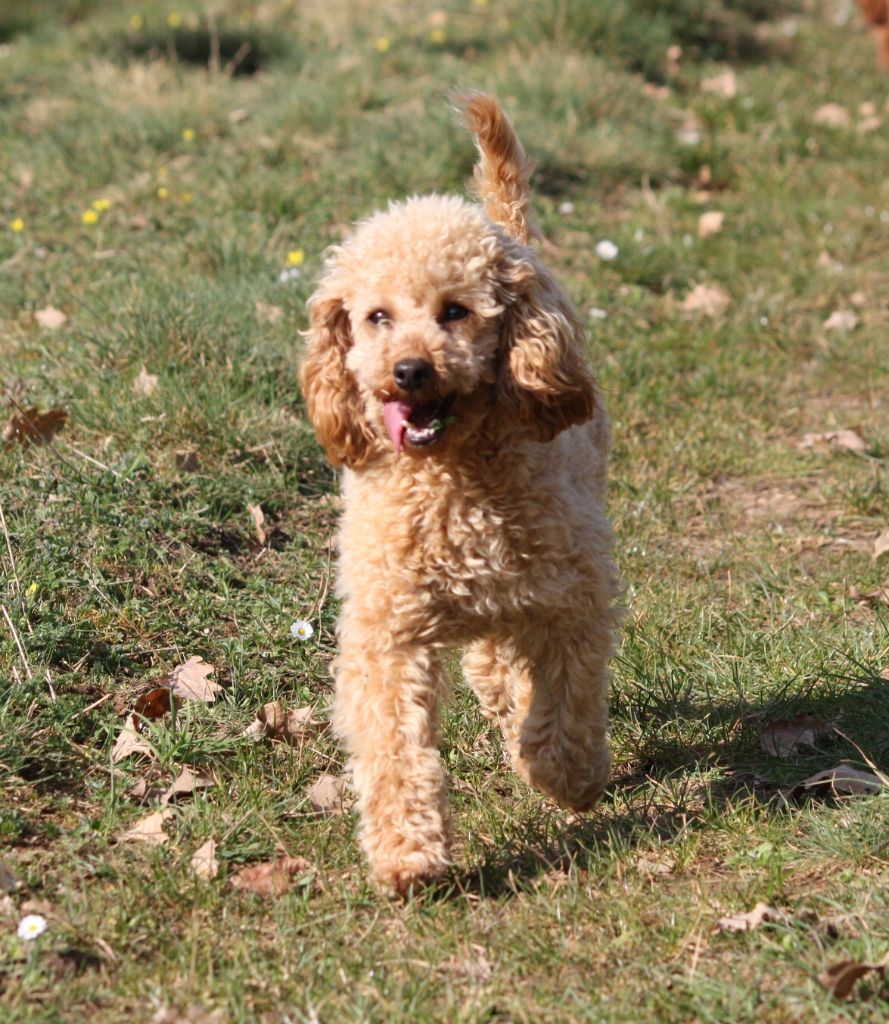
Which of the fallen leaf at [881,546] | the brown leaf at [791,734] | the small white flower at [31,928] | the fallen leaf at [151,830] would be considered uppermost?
the small white flower at [31,928]

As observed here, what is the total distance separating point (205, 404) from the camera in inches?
202

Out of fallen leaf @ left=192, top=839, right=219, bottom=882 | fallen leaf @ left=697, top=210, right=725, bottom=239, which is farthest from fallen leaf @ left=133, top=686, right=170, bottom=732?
fallen leaf @ left=697, top=210, right=725, bottom=239

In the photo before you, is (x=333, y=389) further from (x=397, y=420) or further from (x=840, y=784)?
(x=840, y=784)

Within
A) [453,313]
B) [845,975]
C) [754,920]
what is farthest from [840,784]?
[453,313]

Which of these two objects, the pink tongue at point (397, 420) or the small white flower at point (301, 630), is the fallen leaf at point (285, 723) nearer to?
the small white flower at point (301, 630)

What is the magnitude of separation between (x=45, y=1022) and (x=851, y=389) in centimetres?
467

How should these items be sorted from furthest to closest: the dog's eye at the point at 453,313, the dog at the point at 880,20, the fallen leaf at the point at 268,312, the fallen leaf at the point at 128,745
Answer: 1. the dog at the point at 880,20
2. the fallen leaf at the point at 268,312
3. the fallen leaf at the point at 128,745
4. the dog's eye at the point at 453,313

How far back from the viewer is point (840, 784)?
3.59 m

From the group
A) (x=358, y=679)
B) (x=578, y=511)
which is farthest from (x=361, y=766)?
(x=578, y=511)

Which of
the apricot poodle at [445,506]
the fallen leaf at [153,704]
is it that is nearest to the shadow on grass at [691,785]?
the apricot poodle at [445,506]

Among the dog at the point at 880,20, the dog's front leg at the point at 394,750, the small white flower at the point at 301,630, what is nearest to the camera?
the dog's front leg at the point at 394,750

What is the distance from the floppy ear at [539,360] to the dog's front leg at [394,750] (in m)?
0.67

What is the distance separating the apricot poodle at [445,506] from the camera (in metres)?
3.38

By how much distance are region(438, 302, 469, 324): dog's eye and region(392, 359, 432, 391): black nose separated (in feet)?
0.78
